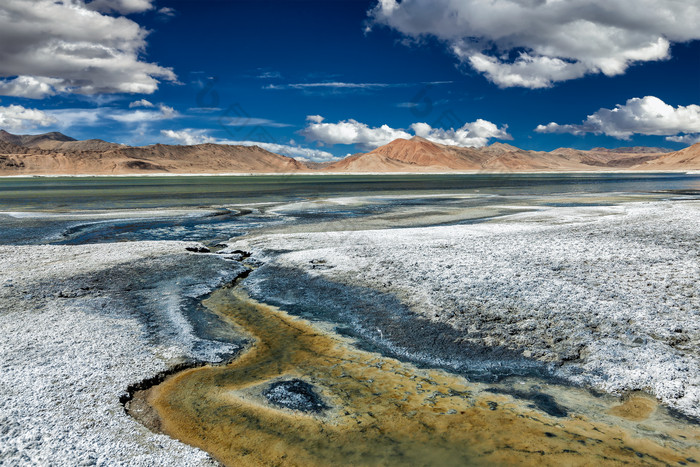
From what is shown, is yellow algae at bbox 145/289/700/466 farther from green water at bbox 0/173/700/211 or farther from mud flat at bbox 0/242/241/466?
green water at bbox 0/173/700/211

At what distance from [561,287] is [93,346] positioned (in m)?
8.48

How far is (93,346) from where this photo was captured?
276 inches

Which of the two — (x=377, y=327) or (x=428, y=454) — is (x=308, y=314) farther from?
(x=428, y=454)

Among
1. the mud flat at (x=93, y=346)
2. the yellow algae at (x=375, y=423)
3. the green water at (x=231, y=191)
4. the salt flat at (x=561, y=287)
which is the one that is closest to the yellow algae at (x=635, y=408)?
the salt flat at (x=561, y=287)

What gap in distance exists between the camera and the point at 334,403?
5.66 metres

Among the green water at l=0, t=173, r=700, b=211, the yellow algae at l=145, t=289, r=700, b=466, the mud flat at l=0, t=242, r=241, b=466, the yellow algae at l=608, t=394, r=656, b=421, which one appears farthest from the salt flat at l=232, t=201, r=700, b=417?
the green water at l=0, t=173, r=700, b=211

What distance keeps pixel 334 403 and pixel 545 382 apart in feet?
9.42

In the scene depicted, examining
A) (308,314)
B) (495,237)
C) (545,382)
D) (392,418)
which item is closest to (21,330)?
(308,314)

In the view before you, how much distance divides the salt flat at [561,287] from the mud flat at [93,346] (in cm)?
358

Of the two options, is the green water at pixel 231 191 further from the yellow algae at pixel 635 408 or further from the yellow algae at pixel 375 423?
the yellow algae at pixel 635 408

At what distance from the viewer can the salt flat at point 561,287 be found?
6.46 metres

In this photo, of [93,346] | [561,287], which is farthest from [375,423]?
[561,287]

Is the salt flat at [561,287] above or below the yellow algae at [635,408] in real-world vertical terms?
above

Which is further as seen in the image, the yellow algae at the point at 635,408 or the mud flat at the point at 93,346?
the yellow algae at the point at 635,408
